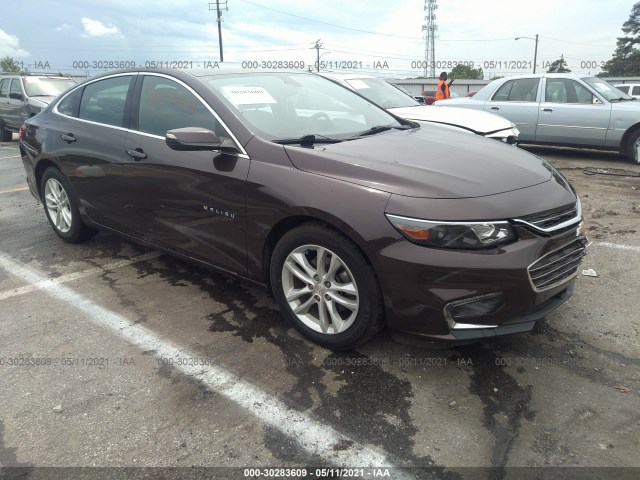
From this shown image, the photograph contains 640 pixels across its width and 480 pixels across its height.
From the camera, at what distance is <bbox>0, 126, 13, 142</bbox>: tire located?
1427 cm

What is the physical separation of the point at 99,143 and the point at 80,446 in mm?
2571

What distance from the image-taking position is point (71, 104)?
4605 millimetres

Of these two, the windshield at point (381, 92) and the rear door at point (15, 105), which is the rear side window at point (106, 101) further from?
the rear door at point (15, 105)

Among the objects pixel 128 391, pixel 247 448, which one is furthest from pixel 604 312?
pixel 128 391

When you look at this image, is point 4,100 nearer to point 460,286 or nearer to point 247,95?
point 247,95

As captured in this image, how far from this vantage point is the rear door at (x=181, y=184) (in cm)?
319

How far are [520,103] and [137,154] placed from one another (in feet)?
26.4

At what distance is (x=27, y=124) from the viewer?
4.98 metres

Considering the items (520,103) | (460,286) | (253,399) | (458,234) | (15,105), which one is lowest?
(253,399)

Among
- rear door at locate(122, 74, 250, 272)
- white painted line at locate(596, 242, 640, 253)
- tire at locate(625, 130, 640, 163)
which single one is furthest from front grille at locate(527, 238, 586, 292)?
tire at locate(625, 130, 640, 163)

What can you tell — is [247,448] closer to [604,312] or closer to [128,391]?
[128,391]

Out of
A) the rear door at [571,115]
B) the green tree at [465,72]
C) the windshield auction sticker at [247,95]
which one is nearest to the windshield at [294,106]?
the windshield auction sticker at [247,95]

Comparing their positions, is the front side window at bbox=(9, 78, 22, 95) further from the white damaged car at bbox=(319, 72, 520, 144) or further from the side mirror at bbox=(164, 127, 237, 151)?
the side mirror at bbox=(164, 127, 237, 151)

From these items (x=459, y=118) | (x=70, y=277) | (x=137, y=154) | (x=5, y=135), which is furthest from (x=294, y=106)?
(x=5, y=135)
